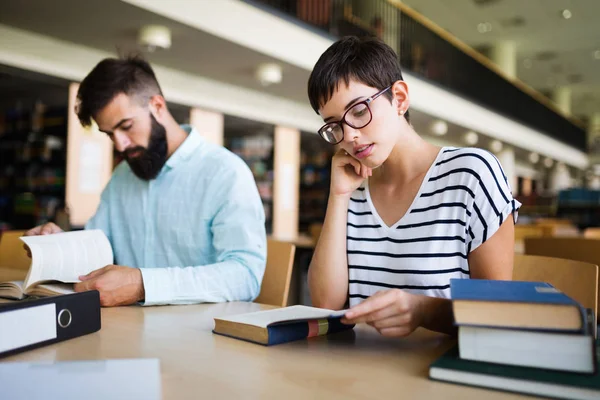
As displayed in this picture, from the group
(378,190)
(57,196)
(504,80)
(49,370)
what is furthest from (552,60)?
(49,370)

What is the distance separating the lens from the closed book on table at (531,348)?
0.61m

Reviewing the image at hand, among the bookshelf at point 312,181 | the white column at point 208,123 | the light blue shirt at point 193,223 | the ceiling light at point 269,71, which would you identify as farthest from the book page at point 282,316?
the bookshelf at point 312,181

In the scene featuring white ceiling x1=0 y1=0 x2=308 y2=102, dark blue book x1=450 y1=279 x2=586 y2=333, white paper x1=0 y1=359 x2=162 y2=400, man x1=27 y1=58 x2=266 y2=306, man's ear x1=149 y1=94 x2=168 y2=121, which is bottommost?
white paper x1=0 y1=359 x2=162 y2=400

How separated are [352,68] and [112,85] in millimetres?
886

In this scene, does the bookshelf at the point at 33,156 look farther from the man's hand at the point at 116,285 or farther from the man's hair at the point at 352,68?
the man's hair at the point at 352,68

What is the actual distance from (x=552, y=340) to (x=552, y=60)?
45.1ft

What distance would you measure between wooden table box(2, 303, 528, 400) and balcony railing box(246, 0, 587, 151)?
4454 millimetres

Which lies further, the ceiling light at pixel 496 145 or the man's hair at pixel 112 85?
the ceiling light at pixel 496 145

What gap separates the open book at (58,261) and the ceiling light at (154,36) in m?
3.13

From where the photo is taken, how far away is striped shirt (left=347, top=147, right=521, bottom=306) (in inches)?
44.3

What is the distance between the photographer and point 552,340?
0.62m

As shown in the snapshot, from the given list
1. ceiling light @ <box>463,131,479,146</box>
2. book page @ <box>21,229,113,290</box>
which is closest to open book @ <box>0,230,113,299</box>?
book page @ <box>21,229,113,290</box>

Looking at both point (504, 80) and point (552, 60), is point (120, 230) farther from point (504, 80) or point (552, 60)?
point (552, 60)

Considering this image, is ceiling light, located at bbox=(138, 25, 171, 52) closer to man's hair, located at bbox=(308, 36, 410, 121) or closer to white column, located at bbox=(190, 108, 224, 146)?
white column, located at bbox=(190, 108, 224, 146)
